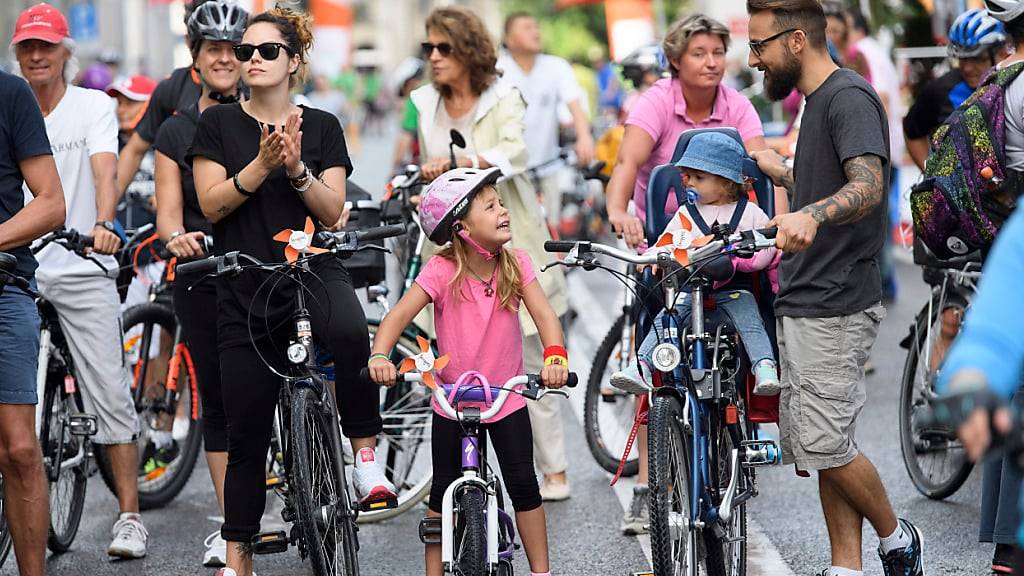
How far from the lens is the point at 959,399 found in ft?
9.12

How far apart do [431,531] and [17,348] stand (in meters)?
1.57

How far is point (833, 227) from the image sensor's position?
5.10 meters

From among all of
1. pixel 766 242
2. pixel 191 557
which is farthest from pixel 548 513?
pixel 766 242

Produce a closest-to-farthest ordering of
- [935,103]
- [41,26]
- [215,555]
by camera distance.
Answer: [215,555] → [41,26] → [935,103]

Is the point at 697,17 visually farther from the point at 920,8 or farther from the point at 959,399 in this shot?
the point at 920,8

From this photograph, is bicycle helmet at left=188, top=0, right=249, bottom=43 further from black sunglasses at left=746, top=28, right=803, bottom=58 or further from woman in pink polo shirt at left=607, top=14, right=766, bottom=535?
black sunglasses at left=746, top=28, right=803, bottom=58

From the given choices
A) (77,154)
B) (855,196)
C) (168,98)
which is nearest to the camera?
(855,196)

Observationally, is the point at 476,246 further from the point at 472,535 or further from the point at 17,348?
the point at 17,348

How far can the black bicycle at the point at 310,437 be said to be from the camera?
201 inches

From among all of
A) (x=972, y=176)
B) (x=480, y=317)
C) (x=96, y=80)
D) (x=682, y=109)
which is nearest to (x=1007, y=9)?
(x=972, y=176)

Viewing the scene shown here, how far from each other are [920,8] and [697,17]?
10.3 meters

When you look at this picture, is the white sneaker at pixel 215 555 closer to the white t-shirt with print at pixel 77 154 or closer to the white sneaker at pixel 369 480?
the white sneaker at pixel 369 480

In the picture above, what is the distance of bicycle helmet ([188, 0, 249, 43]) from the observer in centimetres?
624

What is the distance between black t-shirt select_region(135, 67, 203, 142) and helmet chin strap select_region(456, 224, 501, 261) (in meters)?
2.16
